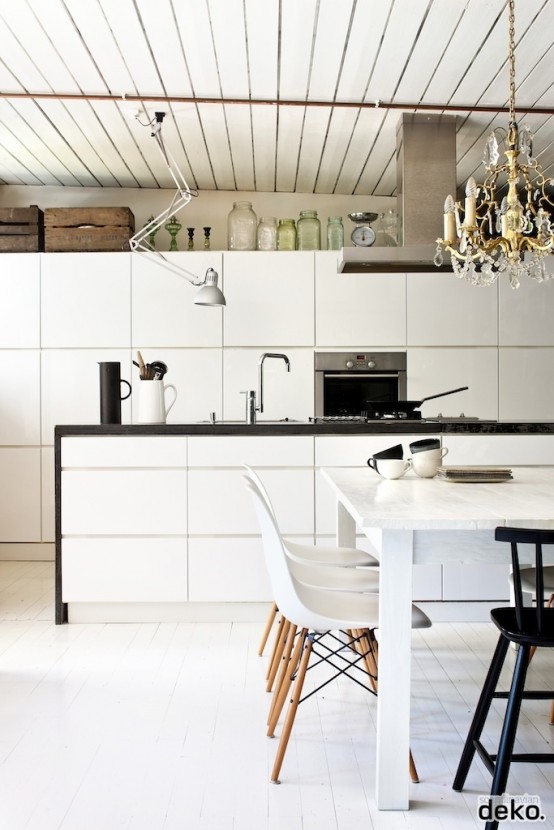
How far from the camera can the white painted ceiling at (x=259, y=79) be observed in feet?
10.3

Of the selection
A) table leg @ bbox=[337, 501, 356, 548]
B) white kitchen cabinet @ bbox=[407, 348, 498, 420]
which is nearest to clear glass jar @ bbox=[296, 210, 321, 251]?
white kitchen cabinet @ bbox=[407, 348, 498, 420]

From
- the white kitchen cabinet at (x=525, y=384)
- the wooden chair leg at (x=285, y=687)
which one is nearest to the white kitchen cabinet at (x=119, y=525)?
the wooden chair leg at (x=285, y=687)

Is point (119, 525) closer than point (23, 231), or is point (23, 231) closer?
point (119, 525)

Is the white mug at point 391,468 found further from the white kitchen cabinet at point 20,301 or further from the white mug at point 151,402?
the white kitchen cabinet at point 20,301

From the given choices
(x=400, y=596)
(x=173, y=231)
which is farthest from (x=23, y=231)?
(x=400, y=596)

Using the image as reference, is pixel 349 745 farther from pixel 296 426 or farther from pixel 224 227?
pixel 224 227

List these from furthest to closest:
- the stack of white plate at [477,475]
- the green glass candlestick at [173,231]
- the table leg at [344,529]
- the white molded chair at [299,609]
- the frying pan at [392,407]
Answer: the green glass candlestick at [173,231] → the frying pan at [392,407] → the table leg at [344,529] → the stack of white plate at [477,475] → the white molded chair at [299,609]

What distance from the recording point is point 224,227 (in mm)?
5914

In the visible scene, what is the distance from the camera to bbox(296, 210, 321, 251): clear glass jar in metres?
5.47

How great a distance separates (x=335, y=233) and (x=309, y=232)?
0.18m

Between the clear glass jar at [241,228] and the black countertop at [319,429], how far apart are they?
2135mm

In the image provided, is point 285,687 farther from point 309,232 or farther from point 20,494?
point 309,232

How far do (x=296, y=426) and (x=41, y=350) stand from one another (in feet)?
7.92

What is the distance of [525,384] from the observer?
212 inches
